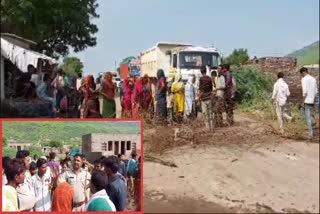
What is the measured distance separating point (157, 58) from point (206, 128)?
35.7ft

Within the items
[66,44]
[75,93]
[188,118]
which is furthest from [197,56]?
[66,44]

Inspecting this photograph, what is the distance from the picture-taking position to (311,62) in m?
8.34

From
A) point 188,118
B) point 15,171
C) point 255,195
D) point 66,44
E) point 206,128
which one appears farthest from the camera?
point 66,44

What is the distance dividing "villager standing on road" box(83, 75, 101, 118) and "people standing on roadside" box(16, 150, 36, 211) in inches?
157

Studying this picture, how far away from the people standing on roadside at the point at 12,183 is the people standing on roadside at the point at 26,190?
0.08ft

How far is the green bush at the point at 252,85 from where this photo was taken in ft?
39.5

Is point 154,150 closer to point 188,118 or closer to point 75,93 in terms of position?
point 188,118

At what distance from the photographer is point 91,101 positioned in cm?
814

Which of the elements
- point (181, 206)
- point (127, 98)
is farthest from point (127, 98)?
point (181, 206)

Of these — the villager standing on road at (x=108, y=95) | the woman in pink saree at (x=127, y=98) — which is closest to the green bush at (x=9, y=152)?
the villager standing on road at (x=108, y=95)

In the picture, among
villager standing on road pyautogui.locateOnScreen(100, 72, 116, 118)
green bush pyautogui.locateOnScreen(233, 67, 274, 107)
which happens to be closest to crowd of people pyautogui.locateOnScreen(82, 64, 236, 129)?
villager standing on road pyautogui.locateOnScreen(100, 72, 116, 118)

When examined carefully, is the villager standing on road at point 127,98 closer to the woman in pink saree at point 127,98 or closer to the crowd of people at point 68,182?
the woman in pink saree at point 127,98

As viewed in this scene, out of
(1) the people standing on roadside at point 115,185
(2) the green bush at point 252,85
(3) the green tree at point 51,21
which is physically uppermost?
(3) the green tree at point 51,21

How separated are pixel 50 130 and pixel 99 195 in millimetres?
570
